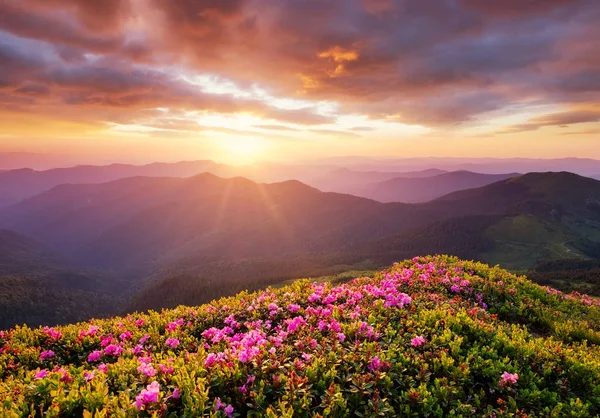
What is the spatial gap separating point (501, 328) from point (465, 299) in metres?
3.65

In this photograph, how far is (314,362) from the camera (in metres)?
7.01

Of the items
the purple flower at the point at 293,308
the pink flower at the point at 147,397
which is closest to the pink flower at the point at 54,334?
the pink flower at the point at 147,397

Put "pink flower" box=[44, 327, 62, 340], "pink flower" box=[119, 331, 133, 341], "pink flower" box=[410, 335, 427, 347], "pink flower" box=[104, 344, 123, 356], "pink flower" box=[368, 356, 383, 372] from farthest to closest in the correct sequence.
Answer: "pink flower" box=[44, 327, 62, 340] < "pink flower" box=[119, 331, 133, 341] < "pink flower" box=[104, 344, 123, 356] < "pink flower" box=[410, 335, 427, 347] < "pink flower" box=[368, 356, 383, 372]

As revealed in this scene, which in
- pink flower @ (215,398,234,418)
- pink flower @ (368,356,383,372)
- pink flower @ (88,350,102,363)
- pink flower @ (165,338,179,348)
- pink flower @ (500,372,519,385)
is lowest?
pink flower @ (88,350,102,363)

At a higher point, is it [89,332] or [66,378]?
[66,378]

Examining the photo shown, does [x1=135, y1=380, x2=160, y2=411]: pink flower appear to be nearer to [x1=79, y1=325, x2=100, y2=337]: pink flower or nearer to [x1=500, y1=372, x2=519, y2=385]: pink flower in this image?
[x1=79, y1=325, x2=100, y2=337]: pink flower

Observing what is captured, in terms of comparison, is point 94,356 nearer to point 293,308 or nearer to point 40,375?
point 40,375

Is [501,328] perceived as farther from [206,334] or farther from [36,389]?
[36,389]

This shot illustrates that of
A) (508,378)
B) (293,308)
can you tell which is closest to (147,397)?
(293,308)

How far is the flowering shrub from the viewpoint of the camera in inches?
235

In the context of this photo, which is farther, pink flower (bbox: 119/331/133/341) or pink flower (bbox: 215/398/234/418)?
pink flower (bbox: 119/331/133/341)


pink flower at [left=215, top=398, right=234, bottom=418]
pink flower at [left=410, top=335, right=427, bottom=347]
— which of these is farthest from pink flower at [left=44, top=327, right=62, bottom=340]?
pink flower at [left=410, top=335, right=427, bottom=347]

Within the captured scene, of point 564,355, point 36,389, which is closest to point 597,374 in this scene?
point 564,355

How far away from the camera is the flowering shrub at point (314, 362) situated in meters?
5.97
